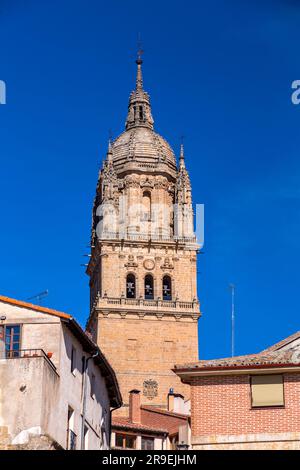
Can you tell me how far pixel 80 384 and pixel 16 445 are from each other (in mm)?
7276

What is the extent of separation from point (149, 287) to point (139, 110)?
26011 mm

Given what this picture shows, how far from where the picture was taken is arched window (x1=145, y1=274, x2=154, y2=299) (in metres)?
116

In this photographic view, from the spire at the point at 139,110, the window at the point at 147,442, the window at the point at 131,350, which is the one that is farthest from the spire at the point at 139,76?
the window at the point at 147,442

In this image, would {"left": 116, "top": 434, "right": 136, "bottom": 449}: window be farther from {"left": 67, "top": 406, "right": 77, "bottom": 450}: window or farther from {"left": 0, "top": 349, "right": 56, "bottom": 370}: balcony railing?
{"left": 0, "top": 349, "right": 56, "bottom": 370}: balcony railing

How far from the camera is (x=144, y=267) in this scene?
116 meters

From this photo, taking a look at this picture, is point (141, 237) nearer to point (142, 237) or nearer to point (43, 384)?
point (142, 237)

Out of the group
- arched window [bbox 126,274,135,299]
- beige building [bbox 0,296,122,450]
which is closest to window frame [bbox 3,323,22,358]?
beige building [bbox 0,296,122,450]

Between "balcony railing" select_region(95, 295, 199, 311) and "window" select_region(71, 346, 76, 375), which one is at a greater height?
"balcony railing" select_region(95, 295, 199, 311)

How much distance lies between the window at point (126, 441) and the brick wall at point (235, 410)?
2494 cm

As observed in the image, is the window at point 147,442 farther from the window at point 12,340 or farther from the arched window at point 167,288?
the arched window at point 167,288

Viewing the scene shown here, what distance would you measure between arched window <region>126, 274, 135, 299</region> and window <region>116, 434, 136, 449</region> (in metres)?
50.4

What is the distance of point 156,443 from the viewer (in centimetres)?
6519

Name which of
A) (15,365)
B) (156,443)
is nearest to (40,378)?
(15,365)
